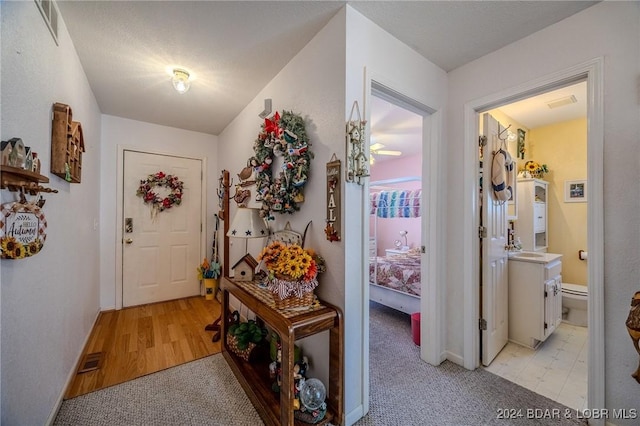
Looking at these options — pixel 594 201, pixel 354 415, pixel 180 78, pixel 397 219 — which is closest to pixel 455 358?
pixel 354 415

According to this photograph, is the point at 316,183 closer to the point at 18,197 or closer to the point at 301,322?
the point at 301,322

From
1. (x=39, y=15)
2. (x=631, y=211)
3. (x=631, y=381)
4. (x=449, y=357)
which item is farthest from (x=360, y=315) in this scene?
(x=39, y=15)

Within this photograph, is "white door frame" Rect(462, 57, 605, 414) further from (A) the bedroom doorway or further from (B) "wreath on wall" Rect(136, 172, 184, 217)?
(B) "wreath on wall" Rect(136, 172, 184, 217)

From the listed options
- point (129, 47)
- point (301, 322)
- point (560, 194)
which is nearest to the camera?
point (301, 322)

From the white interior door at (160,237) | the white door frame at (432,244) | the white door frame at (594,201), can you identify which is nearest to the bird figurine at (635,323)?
the white door frame at (594,201)

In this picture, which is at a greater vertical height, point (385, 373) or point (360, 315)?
point (360, 315)

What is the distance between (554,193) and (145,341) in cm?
520

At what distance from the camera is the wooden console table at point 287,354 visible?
1.24 meters

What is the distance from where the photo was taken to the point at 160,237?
3.41 meters

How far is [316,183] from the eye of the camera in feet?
5.49

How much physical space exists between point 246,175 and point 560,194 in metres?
4.09

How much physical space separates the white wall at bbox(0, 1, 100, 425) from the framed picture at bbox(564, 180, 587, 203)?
5086 mm

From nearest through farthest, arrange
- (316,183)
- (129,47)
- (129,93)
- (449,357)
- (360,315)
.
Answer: (360,315), (316,183), (129,47), (449,357), (129,93)

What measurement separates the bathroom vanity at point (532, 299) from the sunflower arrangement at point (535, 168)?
137 centimetres
